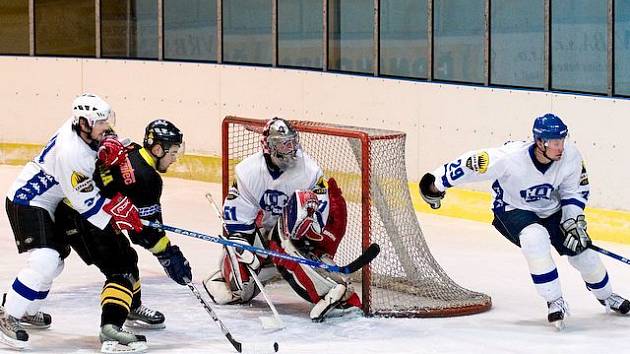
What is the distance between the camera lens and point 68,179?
511 cm

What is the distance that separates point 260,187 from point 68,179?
0.98 m

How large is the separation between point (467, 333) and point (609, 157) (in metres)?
2.48

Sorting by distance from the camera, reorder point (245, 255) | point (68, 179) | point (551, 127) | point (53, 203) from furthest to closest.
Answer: point (245, 255)
point (551, 127)
point (53, 203)
point (68, 179)

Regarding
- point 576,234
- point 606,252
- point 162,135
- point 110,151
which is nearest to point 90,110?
point 110,151

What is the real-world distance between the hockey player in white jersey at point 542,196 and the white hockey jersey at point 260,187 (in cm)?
42

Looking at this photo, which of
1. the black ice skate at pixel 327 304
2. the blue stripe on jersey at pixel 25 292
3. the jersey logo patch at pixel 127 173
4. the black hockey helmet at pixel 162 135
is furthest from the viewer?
the black ice skate at pixel 327 304

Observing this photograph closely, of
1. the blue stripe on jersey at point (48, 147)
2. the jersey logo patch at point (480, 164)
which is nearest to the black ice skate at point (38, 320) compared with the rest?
the blue stripe on jersey at point (48, 147)

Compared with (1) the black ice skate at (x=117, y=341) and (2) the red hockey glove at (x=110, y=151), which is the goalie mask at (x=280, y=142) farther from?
(1) the black ice skate at (x=117, y=341)

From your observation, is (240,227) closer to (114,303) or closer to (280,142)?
(280,142)

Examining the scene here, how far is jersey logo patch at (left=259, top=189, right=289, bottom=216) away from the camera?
5.89 metres

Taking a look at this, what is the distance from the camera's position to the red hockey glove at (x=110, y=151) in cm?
520

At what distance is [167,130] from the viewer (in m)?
5.55

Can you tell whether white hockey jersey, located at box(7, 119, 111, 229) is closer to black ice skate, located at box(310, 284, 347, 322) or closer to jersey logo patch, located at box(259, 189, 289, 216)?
jersey logo patch, located at box(259, 189, 289, 216)

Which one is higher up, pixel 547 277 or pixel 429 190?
pixel 429 190
